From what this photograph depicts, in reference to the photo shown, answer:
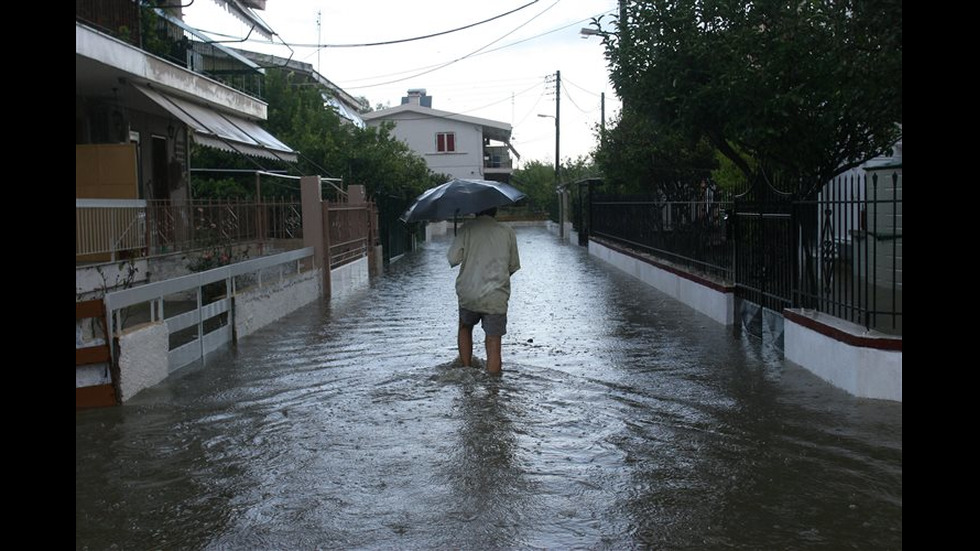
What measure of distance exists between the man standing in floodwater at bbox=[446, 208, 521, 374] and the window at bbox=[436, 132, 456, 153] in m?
58.2

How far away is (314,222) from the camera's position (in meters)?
17.7

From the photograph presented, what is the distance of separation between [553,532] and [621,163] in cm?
2146

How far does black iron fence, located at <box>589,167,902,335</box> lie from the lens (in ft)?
29.9

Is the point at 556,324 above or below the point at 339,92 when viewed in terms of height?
below

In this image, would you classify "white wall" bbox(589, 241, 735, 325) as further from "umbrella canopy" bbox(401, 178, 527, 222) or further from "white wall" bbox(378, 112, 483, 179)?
"white wall" bbox(378, 112, 483, 179)

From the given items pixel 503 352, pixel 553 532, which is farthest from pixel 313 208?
pixel 553 532

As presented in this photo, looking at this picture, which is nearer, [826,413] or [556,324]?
[826,413]

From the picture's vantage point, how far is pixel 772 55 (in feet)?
39.8

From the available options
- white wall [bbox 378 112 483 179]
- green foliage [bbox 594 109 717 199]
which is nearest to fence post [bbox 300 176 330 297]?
green foliage [bbox 594 109 717 199]

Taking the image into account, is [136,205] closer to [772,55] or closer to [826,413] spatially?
Answer: [772,55]

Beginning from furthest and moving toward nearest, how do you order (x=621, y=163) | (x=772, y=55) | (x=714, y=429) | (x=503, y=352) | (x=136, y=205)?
(x=621, y=163) < (x=136, y=205) < (x=772, y=55) < (x=503, y=352) < (x=714, y=429)

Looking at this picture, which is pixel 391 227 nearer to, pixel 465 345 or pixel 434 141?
pixel 465 345

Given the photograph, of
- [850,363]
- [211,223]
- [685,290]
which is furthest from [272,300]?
[850,363]
